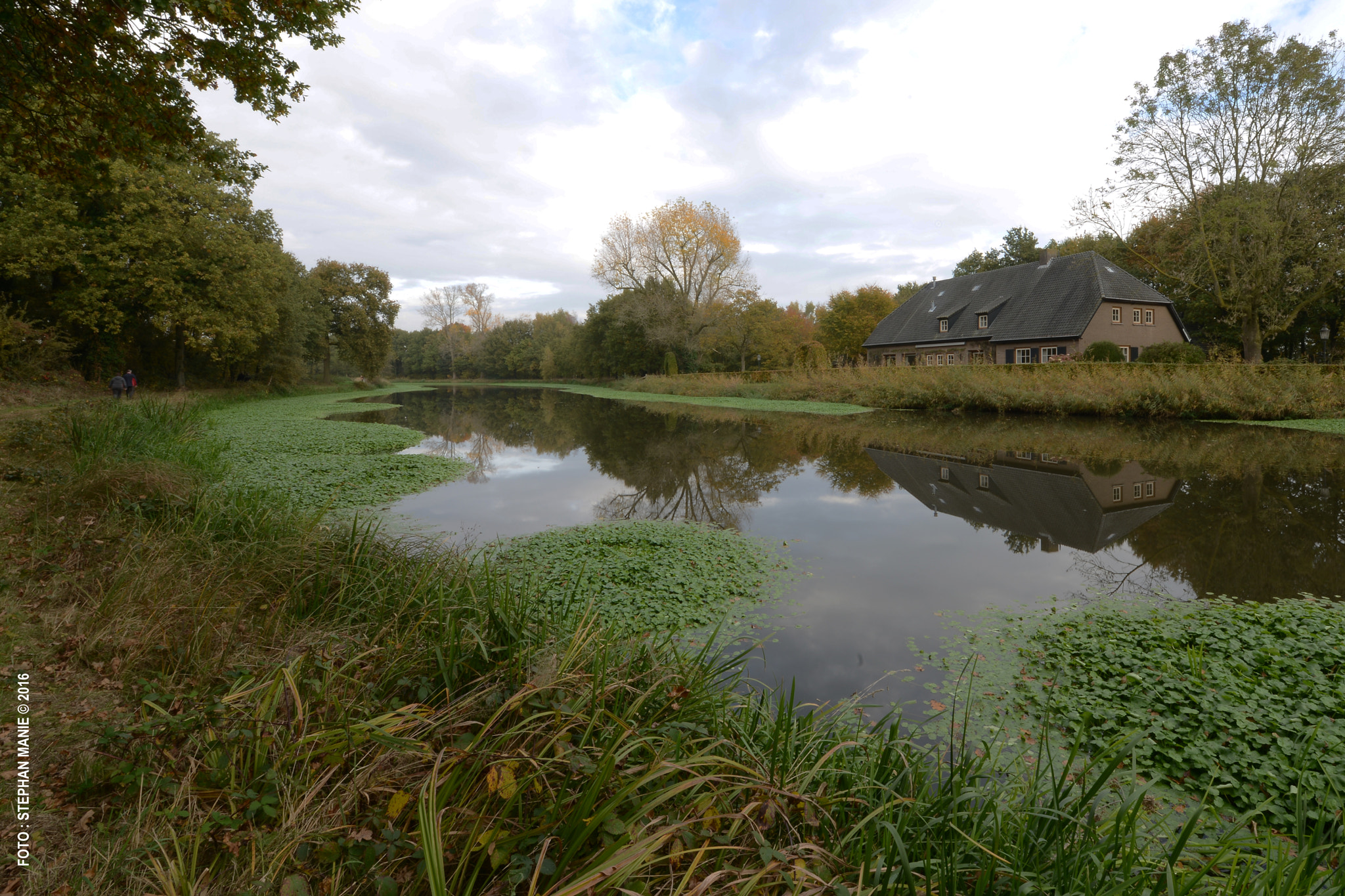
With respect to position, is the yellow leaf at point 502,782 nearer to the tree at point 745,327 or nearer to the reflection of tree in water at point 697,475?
the reflection of tree in water at point 697,475

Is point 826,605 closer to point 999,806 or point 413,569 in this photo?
point 999,806

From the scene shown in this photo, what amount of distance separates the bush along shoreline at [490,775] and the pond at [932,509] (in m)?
1.42

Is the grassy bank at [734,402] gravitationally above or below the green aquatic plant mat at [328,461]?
above

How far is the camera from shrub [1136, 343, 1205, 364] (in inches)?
965

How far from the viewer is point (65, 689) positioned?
2781mm

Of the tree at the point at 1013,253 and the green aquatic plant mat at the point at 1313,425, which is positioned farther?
the tree at the point at 1013,253

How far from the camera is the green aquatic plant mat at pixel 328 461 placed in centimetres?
880

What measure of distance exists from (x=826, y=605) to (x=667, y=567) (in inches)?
62.2

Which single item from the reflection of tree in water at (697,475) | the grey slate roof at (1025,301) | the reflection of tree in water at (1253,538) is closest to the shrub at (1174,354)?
the grey slate roof at (1025,301)

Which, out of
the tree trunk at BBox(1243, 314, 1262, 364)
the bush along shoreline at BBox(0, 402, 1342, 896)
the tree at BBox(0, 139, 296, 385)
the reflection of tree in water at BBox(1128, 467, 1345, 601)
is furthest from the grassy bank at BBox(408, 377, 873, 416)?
the bush along shoreline at BBox(0, 402, 1342, 896)

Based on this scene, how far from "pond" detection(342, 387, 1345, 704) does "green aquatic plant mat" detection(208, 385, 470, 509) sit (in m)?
0.68

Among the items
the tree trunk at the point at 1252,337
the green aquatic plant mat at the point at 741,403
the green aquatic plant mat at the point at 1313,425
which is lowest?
the green aquatic plant mat at the point at 1313,425

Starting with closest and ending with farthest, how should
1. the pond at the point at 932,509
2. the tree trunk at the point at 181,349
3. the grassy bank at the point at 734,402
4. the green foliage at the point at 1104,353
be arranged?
the pond at the point at 932,509 → the grassy bank at the point at 734,402 → the tree trunk at the point at 181,349 → the green foliage at the point at 1104,353

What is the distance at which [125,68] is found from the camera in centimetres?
590
